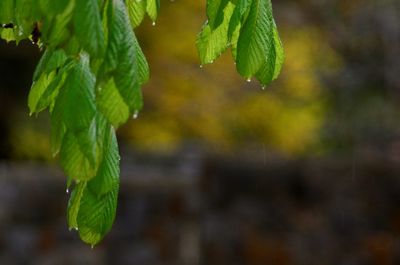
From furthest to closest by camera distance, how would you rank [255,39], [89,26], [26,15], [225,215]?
[225,215] → [255,39] → [26,15] → [89,26]

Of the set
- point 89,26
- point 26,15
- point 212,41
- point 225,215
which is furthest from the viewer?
point 225,215

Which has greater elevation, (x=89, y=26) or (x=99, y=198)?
(x=89, y=26)

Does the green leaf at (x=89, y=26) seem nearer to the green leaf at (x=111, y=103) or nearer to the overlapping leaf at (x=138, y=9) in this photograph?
the green leaf at (x=111, y=103)

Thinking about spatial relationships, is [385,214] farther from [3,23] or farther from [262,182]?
[3,23]

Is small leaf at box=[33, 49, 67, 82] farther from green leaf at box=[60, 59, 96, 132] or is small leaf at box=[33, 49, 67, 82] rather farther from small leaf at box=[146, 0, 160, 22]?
small leaf at box=[146, 0, 160, 22]

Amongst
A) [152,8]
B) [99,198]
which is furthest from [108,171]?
[152,8]

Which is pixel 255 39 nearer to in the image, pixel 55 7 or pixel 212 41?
pixel 212 41

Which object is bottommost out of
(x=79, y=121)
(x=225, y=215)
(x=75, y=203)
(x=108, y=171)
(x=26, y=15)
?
(x=225, y=215)

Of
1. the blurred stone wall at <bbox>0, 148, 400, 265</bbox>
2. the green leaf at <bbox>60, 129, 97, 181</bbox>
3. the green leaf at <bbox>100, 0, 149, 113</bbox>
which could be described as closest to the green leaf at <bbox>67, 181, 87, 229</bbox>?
the green leaf at <bbox>60, 129, 97, 181</bbox>
